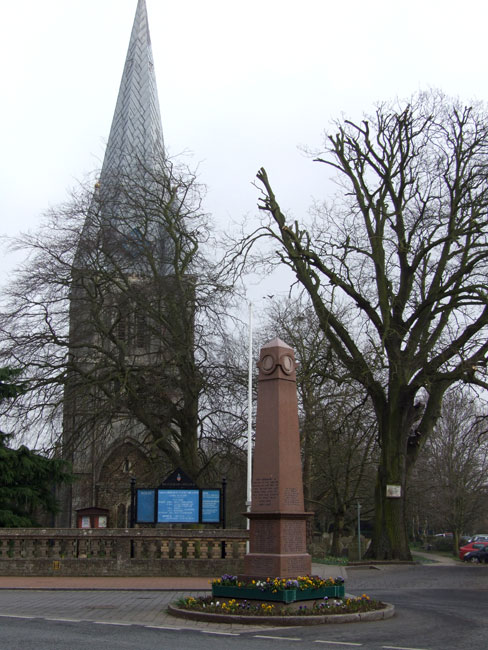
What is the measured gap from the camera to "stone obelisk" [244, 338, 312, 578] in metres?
12.4

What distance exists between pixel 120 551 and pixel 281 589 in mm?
10144

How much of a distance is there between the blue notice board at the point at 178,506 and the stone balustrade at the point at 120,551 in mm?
751

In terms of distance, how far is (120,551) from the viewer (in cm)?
2062

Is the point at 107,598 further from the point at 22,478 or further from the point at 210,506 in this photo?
the point at 22,478

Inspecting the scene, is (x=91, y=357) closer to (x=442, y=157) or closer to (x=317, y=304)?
(x=317, y=304)

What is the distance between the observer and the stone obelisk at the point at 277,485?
12.4 metres

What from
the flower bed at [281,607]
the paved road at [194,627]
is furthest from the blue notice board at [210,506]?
the flower bed at [281,607]

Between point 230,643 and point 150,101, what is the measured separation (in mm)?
51880

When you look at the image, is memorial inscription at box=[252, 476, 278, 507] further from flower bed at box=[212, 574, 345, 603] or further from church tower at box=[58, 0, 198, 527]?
church tower at box=[58, 0, 198, 527]

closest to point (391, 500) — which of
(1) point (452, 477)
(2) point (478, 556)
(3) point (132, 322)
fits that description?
(3) point (132, 322)

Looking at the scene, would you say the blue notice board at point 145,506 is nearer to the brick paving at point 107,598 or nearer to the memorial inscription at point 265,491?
the brick paving at point 107,598

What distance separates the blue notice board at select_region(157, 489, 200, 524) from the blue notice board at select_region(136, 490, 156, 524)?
0.21 meters

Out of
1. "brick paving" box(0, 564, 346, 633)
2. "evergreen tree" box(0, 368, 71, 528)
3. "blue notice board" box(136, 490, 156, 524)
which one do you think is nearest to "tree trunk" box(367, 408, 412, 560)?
"brick paving" box(0, 564, 346, 633)

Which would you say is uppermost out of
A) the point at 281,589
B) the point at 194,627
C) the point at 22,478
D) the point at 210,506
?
the point at 22,478
